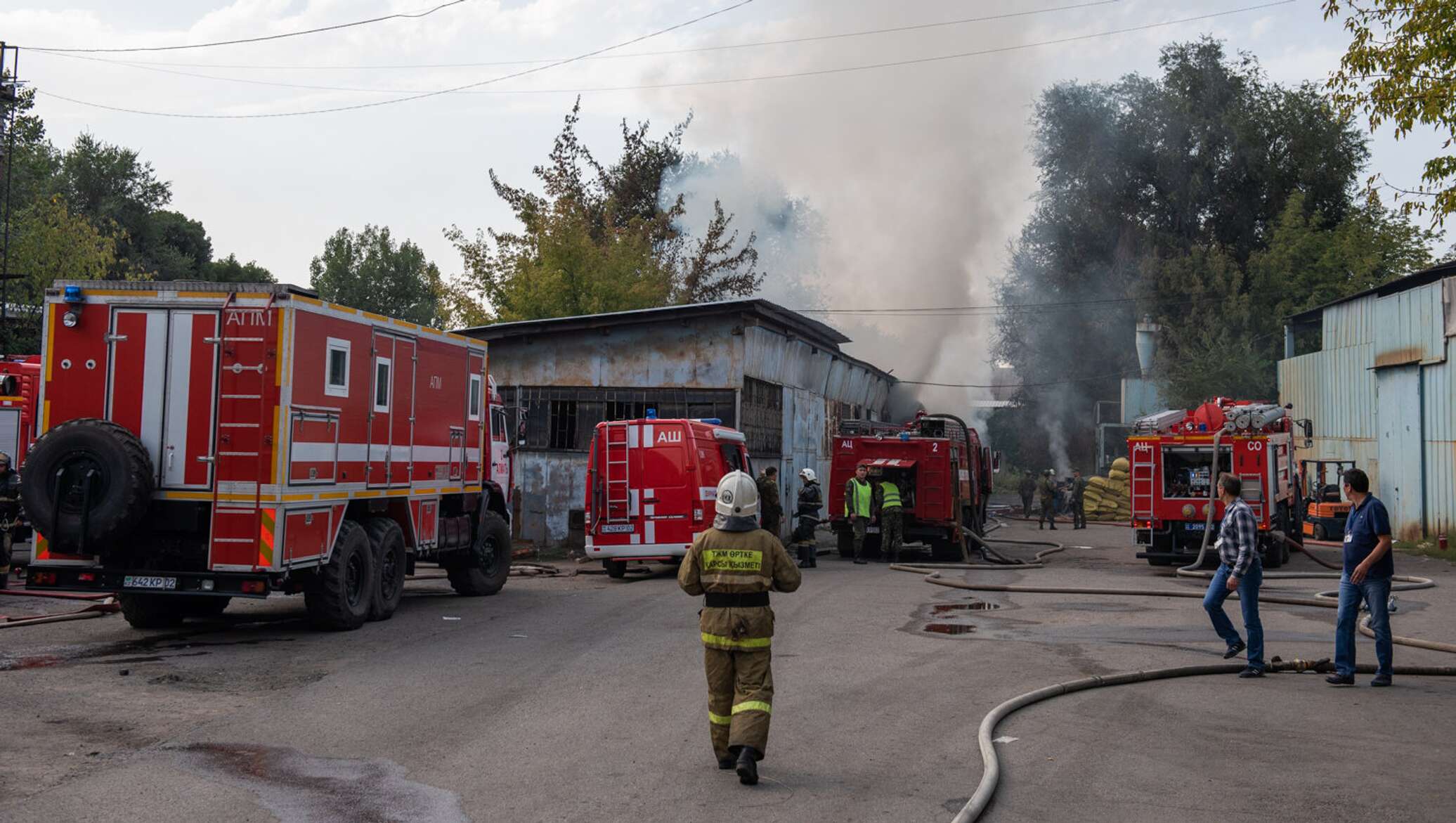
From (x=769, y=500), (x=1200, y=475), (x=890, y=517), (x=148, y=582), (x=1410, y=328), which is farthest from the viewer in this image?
(x=1410, y=328)

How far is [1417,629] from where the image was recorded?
1330 centimetres

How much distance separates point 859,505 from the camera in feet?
74.8

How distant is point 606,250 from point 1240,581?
33.9m

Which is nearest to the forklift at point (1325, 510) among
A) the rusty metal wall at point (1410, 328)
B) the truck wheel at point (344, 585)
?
the rusty metal wall at point (1410, 328)

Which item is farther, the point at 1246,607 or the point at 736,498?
the point at 1246,607

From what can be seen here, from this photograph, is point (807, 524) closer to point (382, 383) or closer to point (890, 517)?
point (890, 517)

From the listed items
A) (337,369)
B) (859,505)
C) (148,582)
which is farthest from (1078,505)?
(148,582)

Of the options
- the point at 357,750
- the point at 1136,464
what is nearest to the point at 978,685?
the point at 357,750

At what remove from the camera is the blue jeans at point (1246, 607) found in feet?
33.1

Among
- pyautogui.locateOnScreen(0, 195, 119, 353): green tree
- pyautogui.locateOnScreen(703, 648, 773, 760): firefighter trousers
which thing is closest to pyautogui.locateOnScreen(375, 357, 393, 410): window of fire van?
pyautogui.locateOnScreen(703, 648, 773, 760): firefighter trousers

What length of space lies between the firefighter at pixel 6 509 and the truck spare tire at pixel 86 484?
4546mm

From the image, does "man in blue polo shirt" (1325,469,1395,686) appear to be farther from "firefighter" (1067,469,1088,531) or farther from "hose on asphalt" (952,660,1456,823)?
"firefighter" (1067,469,1088,531)

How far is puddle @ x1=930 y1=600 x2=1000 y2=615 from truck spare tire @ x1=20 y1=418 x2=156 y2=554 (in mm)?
8810

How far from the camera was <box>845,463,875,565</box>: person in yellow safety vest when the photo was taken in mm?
22812
